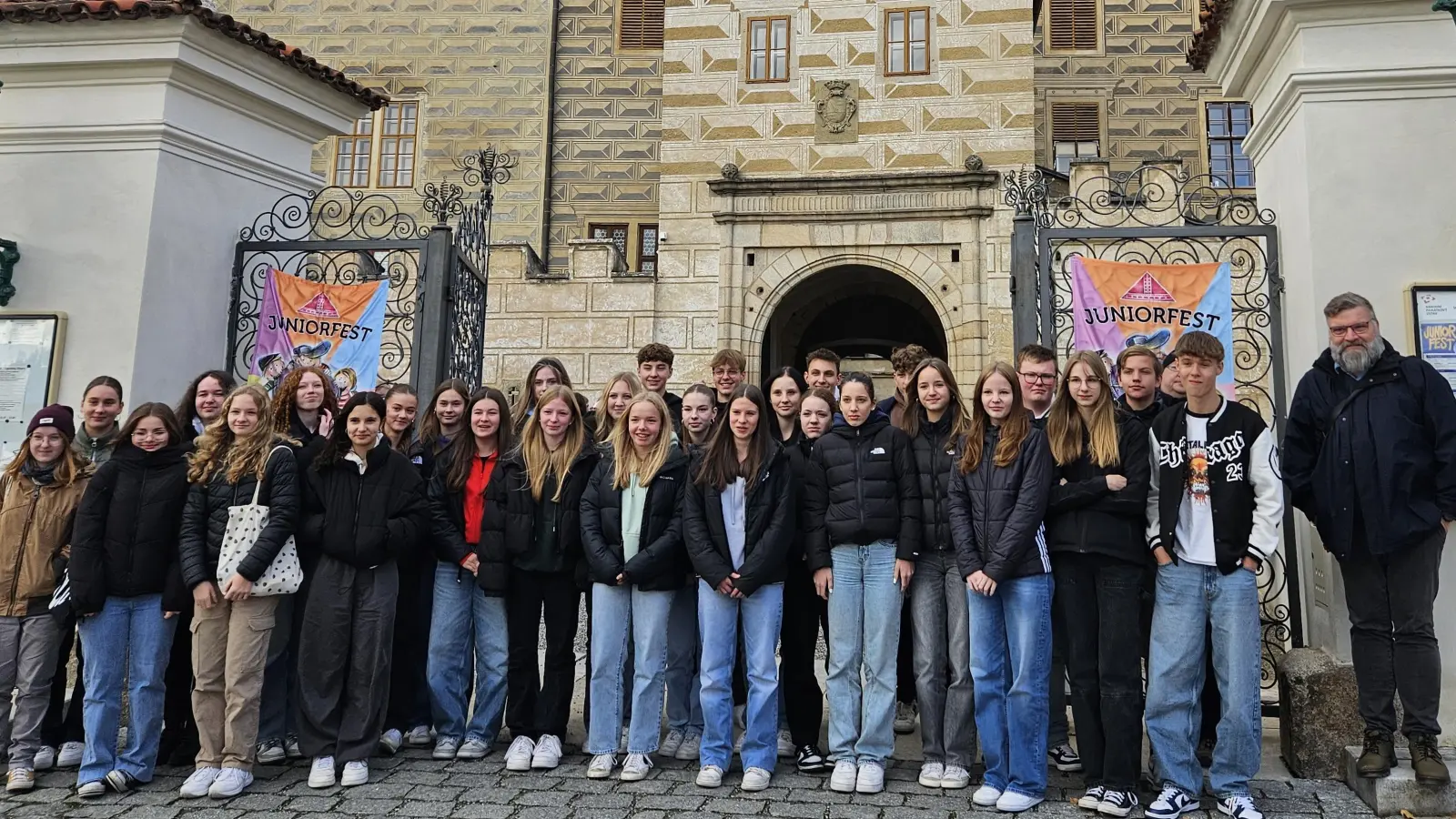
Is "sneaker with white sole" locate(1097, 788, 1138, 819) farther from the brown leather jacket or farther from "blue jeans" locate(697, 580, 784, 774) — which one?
the brown leather jacket

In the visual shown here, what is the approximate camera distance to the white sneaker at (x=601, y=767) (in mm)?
4668

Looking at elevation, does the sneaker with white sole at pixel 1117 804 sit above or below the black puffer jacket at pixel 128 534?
below

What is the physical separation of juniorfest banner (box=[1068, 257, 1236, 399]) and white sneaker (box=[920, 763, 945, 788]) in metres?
3.08

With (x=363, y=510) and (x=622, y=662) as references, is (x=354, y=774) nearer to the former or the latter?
(x=363, y=510)

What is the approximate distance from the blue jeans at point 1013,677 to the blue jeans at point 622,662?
1483 millimetres

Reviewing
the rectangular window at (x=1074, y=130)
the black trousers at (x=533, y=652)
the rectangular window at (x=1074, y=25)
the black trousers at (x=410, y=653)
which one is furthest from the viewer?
the rectangular window at (x=1074, y=25)

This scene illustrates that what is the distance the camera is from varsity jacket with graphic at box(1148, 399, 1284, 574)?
423 centimetres

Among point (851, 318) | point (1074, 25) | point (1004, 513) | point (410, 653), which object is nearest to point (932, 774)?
point (1004, 513)

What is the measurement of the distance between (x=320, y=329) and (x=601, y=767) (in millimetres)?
4023

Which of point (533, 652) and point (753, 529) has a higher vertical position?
point (753, 529)

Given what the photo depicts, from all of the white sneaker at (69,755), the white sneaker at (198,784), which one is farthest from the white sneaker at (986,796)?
the white sneaker at (69,755)

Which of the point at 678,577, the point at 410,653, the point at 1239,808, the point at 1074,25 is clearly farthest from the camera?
the point at 1074,25

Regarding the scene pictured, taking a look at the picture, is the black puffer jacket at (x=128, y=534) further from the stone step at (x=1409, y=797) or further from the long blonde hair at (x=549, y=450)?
the stone step at (x=1409, y=797)

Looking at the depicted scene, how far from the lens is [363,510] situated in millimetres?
4789
